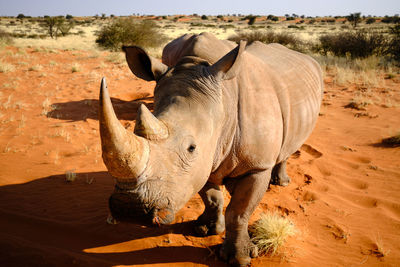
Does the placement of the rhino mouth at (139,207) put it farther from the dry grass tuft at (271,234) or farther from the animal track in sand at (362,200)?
Answer: the animal track in sand at (362,200)

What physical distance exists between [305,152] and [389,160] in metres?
1.46

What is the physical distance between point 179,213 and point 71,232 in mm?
1328

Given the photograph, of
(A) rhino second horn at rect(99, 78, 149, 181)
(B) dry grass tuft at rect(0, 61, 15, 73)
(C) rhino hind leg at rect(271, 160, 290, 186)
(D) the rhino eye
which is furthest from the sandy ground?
(B) dry grass tuft at rect(0, 61, 15, 73)

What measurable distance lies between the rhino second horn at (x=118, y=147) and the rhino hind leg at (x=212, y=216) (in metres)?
1.76

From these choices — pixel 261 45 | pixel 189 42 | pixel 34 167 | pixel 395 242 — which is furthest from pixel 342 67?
pixel 34 167

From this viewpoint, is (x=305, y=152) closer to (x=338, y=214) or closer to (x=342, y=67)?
(x=338, y=214)

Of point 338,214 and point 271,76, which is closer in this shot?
point 271,76

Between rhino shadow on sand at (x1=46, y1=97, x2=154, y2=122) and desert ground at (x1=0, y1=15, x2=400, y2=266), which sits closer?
desert ground at (x1=0, y1=15, x2=400, y2=266)

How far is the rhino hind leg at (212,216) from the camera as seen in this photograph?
3.13m

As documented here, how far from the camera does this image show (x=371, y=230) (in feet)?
10.5

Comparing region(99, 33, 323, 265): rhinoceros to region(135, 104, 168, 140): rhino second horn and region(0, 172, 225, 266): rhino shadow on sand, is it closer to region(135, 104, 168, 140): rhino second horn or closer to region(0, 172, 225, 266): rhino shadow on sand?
region(135, 104, 168, 140): rhino second horn

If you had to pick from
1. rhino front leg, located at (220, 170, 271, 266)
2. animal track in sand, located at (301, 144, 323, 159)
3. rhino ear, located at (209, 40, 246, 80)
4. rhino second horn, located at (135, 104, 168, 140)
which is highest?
rhino ear, located at (209, 40, 246, 80)

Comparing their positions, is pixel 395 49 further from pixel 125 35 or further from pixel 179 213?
pixel 125 35

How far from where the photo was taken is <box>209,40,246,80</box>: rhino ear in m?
2.02
